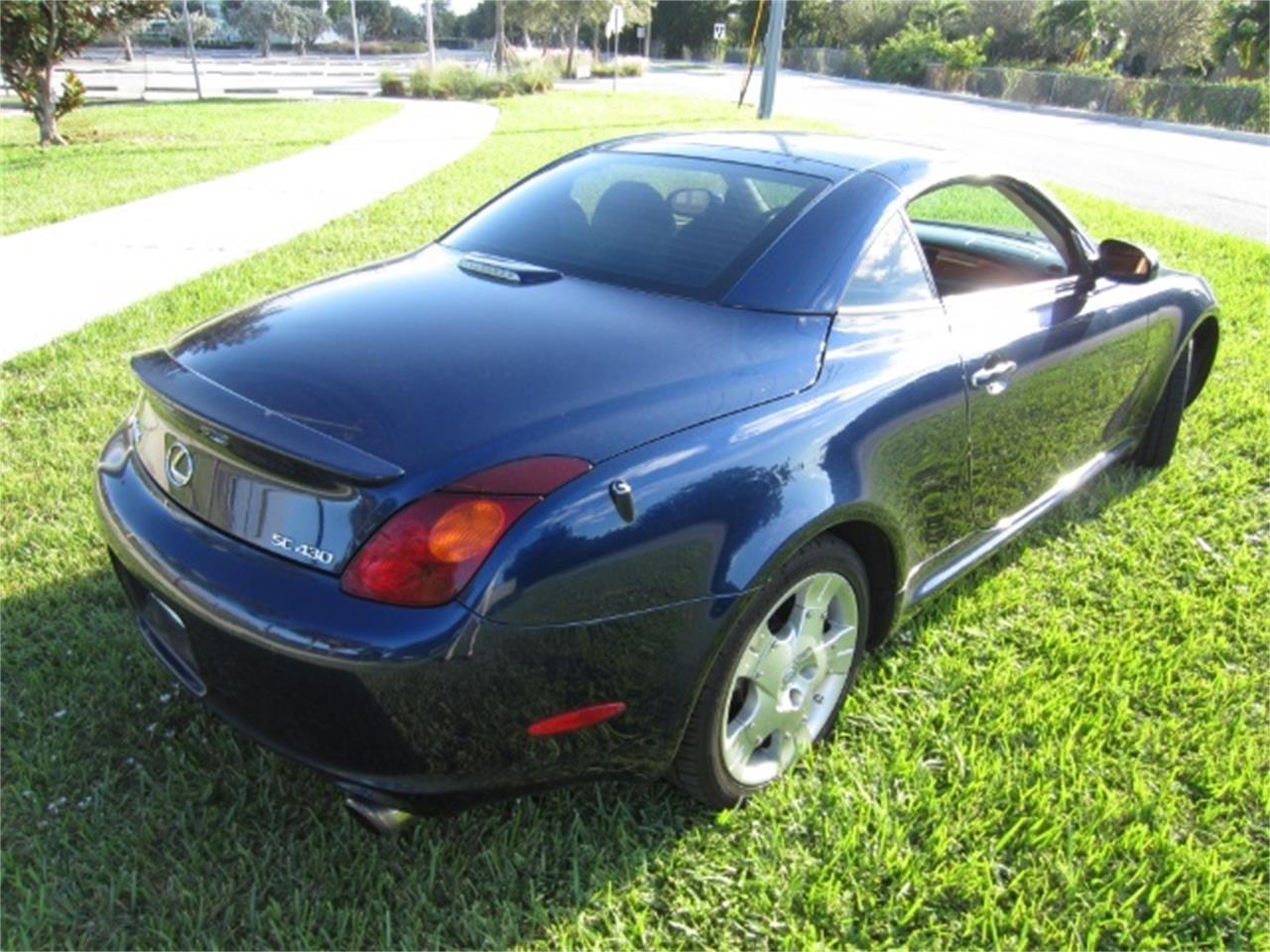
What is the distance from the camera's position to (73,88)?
1398cm

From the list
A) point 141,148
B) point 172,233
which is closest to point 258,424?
point 172,233

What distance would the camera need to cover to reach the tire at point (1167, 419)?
4.02m

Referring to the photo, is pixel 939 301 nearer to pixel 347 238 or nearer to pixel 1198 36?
pixel 347 238

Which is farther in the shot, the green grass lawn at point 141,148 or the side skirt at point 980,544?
the green grass lawn at point 141,148

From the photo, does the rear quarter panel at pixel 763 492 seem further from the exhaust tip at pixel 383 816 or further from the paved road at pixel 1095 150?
the paved road at pixel 1095 150

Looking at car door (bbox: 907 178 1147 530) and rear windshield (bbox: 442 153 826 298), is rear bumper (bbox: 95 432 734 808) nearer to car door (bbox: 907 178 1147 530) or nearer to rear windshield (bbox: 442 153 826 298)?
rear windshield (bbox: 442 153 826 298)

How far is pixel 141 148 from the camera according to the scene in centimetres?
1329

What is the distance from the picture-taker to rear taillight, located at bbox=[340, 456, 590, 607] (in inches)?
67.1

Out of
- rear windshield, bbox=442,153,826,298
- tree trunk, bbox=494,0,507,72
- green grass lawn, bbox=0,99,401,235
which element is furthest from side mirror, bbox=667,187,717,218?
tree trunk, bbox=494,0,507,72

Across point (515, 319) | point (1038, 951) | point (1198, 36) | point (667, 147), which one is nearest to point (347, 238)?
point (667, 147)

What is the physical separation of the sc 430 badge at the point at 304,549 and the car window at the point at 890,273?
4.66ft

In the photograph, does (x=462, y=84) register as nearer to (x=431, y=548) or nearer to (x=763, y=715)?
(x=763, y=715)

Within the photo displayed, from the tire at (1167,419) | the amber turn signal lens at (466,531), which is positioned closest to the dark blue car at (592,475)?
the amber turn signal lens at (466,531)

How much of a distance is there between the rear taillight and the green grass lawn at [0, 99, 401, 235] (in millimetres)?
7668
